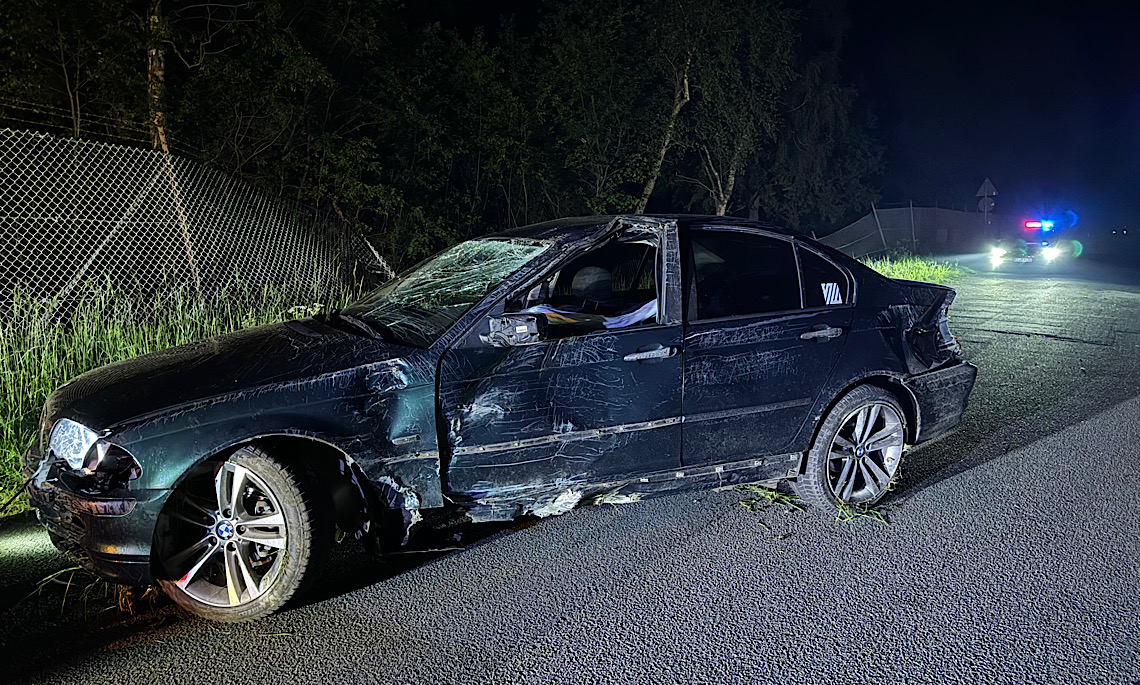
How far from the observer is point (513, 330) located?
13.0ft

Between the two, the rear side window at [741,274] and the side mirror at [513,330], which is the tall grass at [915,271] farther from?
the side mirror at [513,330]

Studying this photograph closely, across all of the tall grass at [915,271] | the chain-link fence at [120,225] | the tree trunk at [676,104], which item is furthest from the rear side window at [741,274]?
the tree trunk at [676,104]

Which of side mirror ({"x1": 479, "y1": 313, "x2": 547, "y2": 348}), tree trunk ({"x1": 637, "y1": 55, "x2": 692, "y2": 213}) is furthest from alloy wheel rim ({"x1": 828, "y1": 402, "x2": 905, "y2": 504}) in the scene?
tree trunk ({"x1": 637, "y1": 55, "x2": 692, "y2": 213})

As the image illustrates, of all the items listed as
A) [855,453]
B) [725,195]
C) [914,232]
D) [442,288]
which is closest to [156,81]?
[442,288]

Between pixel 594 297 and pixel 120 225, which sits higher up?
pixel 120 225

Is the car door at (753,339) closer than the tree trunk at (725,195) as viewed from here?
Yes

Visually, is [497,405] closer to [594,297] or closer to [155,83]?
[594,297]

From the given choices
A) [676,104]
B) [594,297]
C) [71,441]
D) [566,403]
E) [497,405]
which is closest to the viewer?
[71,441]

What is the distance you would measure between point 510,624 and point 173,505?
145 cm

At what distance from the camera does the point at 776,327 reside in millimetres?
4590

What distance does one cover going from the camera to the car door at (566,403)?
391cm

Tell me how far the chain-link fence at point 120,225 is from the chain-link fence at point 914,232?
1908cm

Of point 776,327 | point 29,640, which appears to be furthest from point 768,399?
point 29,640

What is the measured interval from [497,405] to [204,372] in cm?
126
